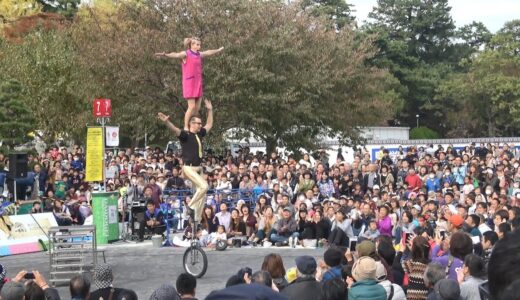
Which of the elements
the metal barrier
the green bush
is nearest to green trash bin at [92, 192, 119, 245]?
the metal barrier

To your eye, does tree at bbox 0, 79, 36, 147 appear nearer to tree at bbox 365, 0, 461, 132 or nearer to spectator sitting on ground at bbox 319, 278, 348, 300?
spectator sitting on ground at bbox 319, 278, 348, 300

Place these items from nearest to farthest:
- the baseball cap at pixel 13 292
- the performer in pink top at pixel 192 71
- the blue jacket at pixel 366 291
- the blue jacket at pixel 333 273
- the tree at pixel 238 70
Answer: the baseball cap at pixel 13 292, the blue jacket at pixel 366 291, the blue jacket at pixel 333 273, the performer in pink top at pixel 192 71, the tree at pixel 238 70

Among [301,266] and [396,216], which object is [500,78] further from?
[301,266]

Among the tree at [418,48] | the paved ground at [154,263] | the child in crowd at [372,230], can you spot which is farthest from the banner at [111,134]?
the tree at [418,48]

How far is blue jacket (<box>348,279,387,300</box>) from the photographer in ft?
22.0

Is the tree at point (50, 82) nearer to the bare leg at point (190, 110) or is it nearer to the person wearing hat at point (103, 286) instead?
the bare leg at point (190, 110)

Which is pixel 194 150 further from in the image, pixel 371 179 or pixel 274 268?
pixel 371 179

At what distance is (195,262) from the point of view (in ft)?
46.6

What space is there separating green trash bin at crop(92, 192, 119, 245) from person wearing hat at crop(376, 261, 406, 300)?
1225 centimetres

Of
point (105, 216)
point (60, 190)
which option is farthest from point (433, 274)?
point (60, 190)

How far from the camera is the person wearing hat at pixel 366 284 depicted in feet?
22.0

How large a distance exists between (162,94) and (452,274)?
22.2m

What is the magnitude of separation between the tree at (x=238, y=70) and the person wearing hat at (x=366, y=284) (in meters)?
22.5

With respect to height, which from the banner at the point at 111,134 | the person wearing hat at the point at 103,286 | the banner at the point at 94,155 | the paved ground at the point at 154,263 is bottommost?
the paved ground at the point at 154,263
